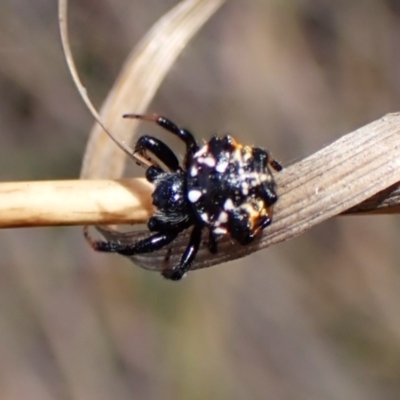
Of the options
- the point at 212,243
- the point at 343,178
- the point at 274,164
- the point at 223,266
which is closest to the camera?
the point at 343,178

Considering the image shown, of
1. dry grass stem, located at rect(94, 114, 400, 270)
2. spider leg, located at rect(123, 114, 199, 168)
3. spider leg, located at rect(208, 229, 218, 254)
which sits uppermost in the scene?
spider leg, located at rect(123, 114, 199, 168)

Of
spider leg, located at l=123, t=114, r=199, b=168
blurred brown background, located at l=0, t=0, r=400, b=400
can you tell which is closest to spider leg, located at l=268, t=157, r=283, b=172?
spider leg, located at l=123, t=114, r=199, b=168

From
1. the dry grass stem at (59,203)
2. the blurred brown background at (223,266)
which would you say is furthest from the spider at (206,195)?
the blurred brown background at (223,266)

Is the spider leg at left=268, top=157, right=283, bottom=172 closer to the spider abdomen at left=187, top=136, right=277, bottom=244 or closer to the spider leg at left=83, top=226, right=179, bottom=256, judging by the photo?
the spider abdomen at left=187, top=136, right=277, bottom=244

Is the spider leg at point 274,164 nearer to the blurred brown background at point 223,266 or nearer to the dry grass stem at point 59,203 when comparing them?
the dry grass stem at point 59,203

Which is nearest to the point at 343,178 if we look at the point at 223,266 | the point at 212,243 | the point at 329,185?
the point at 329,185

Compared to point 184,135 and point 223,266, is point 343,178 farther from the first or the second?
point 223,266

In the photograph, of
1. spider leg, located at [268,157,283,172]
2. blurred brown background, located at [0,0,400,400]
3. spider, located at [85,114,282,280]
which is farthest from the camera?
blurred brown background, located at [0,0,400,400]
